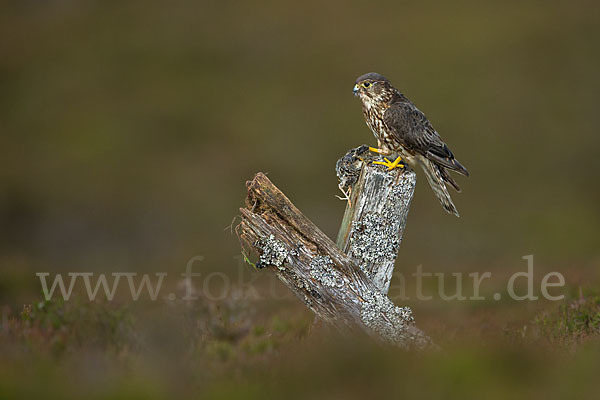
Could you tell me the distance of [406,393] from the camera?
3635 millimetres

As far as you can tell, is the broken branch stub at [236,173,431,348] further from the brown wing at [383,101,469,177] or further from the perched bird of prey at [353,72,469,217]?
the brown wing at [383,101,469,177]

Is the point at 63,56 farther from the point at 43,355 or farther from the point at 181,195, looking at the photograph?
the point at 43,355

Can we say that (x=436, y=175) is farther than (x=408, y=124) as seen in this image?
Yes

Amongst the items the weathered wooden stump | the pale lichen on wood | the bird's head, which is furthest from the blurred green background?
the weathered wooden stump

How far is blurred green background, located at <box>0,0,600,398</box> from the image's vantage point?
18750 mm

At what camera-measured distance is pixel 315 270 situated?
5797 mm

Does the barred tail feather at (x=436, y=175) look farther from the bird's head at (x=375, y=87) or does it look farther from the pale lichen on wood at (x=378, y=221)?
the pale lichen on wood at (x=378, y=221)

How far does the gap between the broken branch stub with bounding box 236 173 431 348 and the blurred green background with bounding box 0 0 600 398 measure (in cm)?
808

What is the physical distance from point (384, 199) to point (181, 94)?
20.5 m

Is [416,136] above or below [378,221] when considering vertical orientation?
above

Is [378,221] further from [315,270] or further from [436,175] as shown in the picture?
[436,175]

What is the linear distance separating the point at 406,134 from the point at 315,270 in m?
3.10

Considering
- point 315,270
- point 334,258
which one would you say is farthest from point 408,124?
point 315,270

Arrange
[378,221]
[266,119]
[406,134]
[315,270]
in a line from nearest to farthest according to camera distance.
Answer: [315,270] → [378,221] → [406,134] → [266,119]
